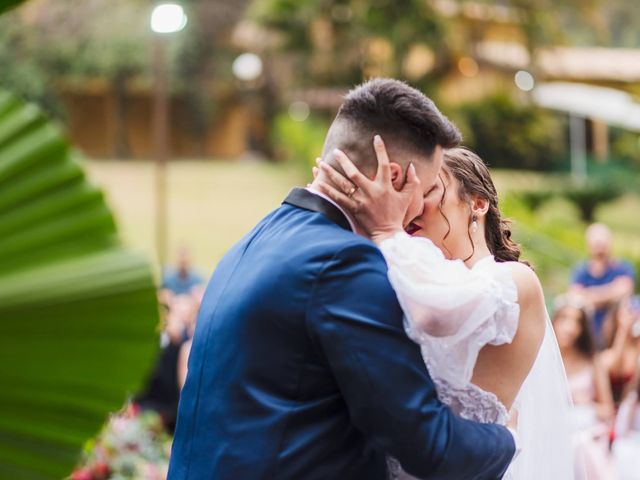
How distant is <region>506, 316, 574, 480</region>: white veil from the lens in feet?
9.95

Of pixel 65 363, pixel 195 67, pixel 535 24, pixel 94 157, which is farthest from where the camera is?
pixel 94 157

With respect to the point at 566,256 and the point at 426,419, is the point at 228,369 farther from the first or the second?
the point at 566,256

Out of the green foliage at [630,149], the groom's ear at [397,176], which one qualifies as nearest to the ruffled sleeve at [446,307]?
the groom's ear at [397,176]

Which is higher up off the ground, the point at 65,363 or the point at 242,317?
the point at 65,363

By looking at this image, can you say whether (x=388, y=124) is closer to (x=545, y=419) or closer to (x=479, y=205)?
(x=479, y=205)

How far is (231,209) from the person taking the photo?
101 ft

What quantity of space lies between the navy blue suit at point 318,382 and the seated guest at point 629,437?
4.16 metres

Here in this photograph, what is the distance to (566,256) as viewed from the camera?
58.0ft

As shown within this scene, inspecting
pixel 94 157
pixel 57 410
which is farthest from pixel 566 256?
pixel 94 157

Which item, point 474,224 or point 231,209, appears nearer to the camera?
point 474,224

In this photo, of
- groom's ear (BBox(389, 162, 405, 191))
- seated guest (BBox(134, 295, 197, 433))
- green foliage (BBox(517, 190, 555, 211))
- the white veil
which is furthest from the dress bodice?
green foliage (BBox(517, 190, 555, 211))

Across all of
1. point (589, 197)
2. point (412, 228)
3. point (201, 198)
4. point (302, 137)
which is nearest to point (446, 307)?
point (412, 228)

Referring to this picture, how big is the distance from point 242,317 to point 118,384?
83 cm

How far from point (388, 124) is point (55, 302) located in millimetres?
1110
